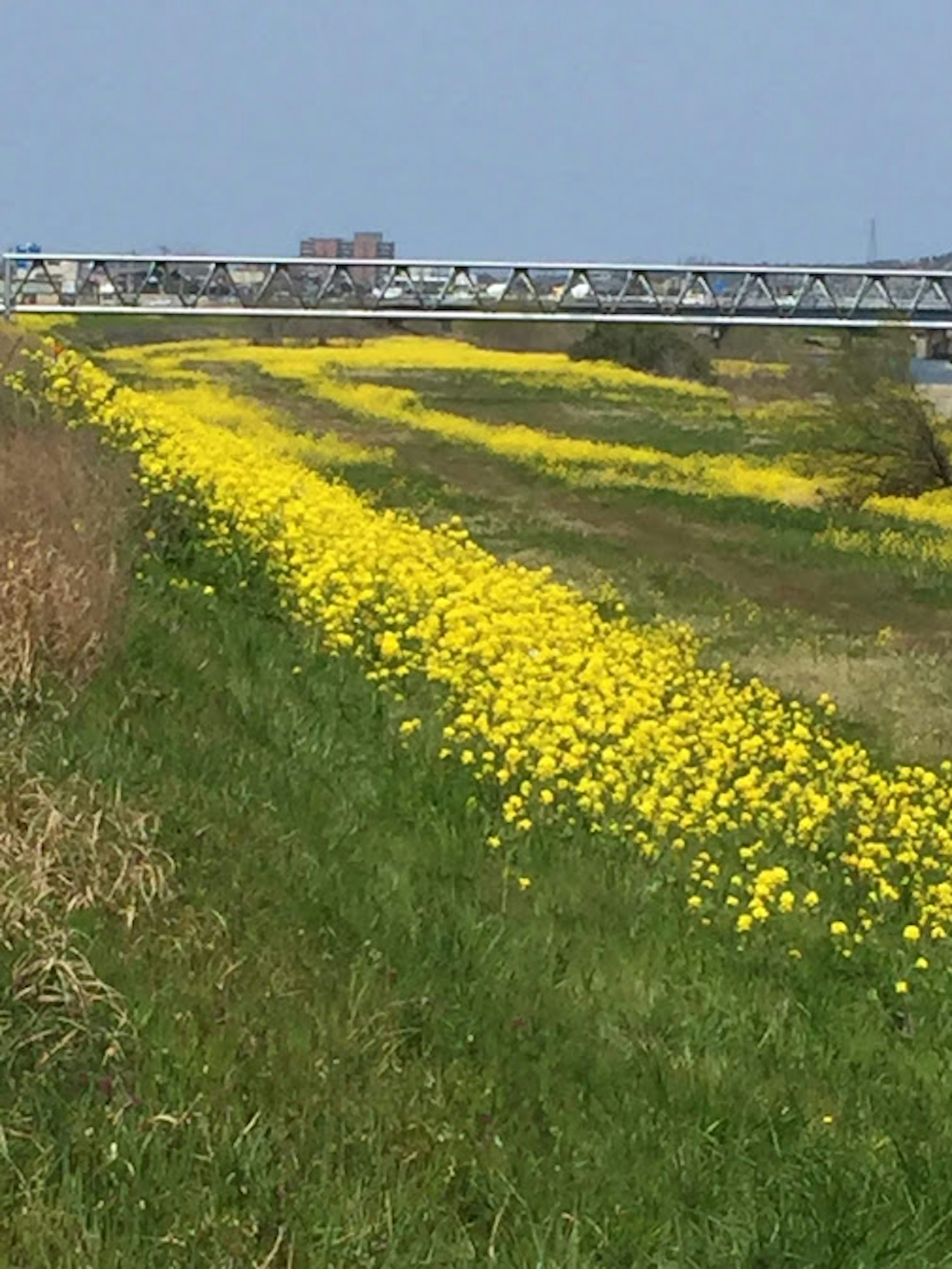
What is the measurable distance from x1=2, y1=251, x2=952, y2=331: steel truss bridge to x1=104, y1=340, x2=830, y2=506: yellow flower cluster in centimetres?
1057

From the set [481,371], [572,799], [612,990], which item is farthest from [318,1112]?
[481,371]

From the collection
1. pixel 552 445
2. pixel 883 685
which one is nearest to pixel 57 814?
pixel 883 685

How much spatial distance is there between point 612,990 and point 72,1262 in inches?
110

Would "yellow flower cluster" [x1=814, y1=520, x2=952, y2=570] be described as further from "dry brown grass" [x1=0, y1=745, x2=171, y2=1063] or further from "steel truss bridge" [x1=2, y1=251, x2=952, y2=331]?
"steel truss bridge" [x1=2, y1=251, x2=952, y2=331]

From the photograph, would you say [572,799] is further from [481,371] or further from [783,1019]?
[481,371]

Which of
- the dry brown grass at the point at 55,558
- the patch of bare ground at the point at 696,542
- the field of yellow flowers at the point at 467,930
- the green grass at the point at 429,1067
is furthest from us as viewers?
the patch of bare ground at the point at 696,542

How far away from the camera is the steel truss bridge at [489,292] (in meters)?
72.7

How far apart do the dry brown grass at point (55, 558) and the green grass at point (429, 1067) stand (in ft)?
0.95

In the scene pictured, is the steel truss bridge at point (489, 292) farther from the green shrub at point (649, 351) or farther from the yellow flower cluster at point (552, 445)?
the yellow flower cluster at point (552, 445)

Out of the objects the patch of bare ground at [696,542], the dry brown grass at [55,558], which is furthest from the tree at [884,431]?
the dry brown grass at [55,558]

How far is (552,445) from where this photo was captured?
113 ft

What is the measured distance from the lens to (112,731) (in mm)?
7438

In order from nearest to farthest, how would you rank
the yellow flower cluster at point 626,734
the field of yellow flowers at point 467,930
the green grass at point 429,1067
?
the green grass at point 429,1067 → the field of yellow flowers at point 467,930 → the yellow flower cluster at point 626,734

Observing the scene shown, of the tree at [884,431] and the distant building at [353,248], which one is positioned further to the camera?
the distant building at [353,248]
